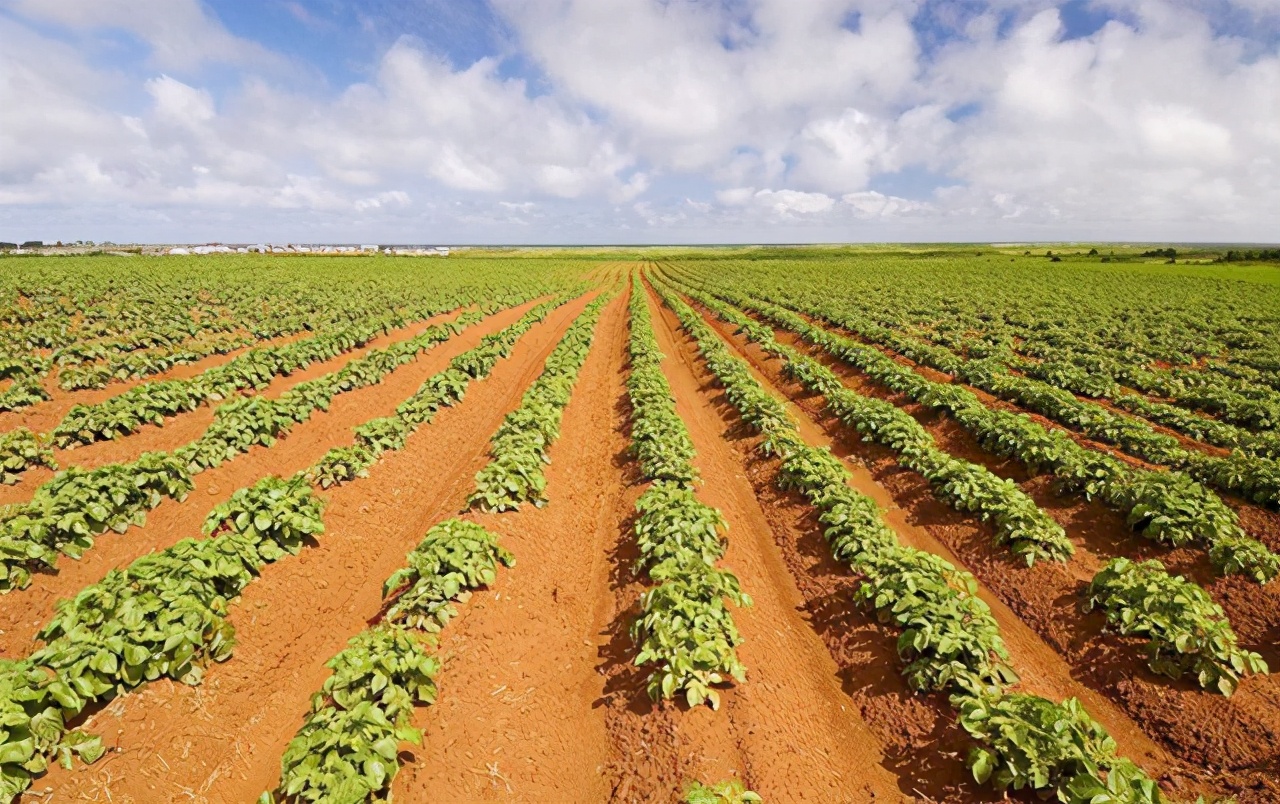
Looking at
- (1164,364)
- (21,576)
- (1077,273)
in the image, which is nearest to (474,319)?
(21,576)

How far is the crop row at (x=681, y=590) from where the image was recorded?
5.90 meters

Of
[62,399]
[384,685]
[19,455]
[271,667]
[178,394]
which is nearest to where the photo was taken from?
[384,685]

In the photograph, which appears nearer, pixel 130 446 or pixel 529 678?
pixel 529 678

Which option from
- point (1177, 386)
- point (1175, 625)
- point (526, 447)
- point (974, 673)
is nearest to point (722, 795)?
point (974, 673)

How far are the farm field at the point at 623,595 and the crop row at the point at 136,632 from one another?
0.04 meters

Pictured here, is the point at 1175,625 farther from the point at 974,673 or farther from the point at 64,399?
the point at 64,399

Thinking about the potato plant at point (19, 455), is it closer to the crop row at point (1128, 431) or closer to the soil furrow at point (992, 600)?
the soil furrow at point (992, 600)

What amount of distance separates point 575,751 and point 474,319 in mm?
29171

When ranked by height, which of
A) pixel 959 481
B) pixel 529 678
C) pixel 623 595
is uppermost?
pixel 959 481

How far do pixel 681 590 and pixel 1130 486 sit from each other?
8782 millimetres

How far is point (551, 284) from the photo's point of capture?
59.7 metres

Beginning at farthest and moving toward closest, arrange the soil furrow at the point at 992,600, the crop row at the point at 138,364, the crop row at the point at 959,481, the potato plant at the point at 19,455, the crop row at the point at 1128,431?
the crop row at the point at 138,364
the potato plant at the point at 19,455
the crop row at the point at 1128,431
the crop row at the point at 959,481
the soil furrow at the point at 992,600

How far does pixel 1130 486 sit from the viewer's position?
949 centimetres

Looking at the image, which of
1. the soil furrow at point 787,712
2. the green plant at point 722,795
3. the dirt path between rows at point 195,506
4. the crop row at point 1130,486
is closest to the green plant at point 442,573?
the soil furrow at point 787,712
